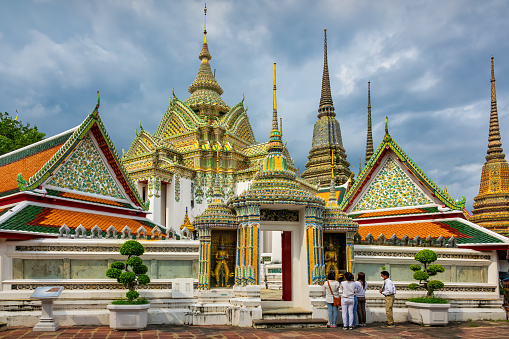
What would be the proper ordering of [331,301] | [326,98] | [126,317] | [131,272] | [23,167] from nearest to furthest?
1. [126,317]
2. [131,272]
3. [331,301]
4. [23,167]
5. [326,98]

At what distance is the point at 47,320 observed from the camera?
9477 millimetres

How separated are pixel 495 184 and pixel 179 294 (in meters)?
17.6

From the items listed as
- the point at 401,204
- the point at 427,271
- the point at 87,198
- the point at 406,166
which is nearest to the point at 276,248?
the point at 401,204

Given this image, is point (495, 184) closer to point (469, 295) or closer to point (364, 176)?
point (364, 176)

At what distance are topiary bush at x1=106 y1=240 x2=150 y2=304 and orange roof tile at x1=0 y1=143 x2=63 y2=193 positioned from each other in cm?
536

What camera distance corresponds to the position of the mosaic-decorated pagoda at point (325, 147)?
3462cm

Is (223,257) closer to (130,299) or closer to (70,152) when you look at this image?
(130,299)

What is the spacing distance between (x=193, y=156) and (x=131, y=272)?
1955cm

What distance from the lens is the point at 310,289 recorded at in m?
10.7

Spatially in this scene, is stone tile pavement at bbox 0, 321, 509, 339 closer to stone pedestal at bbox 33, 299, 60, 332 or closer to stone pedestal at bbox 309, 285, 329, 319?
stone pedestal at bbox 33, 299, 60, 332

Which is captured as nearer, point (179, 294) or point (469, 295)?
point (179, 294)

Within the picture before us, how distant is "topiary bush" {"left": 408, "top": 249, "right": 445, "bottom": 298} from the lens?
11.3m

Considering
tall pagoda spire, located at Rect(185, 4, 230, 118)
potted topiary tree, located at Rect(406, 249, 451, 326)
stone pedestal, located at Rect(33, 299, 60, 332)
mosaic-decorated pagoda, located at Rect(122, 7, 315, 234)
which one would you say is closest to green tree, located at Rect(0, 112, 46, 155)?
mosaic-decorated pagoda, located at Rect(122, 7, 315, 234)

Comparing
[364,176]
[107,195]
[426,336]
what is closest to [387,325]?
[426,336]
